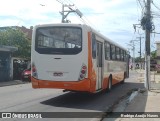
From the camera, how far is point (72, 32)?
1481 centimetres

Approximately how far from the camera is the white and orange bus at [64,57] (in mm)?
14406

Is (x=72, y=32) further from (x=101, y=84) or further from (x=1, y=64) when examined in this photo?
(x=1, y=64)

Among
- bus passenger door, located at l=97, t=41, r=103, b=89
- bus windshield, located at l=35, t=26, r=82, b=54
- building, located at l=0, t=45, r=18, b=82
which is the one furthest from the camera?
building, located at l=0, t=45, r=18, b=82

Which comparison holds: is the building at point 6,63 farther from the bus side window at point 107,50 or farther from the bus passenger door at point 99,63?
the bus passenger door at point 99,63

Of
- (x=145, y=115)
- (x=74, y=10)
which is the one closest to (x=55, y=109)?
(x=145, y=115)

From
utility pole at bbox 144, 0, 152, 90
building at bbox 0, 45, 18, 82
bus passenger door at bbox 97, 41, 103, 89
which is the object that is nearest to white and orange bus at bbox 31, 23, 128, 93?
bus passenger door at bbox 97, 41, 103, 89

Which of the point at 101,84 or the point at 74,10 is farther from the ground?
the point at 74,10

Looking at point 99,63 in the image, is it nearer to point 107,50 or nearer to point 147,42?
point 107,50

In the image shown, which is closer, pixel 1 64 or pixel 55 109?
pixel 55 109

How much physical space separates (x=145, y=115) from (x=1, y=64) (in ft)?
75.3

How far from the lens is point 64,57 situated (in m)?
14.5

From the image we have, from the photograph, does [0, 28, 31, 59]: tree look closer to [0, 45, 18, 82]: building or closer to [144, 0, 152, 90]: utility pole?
[0, 45, 18, 82]: building

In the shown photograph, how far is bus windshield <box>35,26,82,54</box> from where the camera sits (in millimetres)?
14633

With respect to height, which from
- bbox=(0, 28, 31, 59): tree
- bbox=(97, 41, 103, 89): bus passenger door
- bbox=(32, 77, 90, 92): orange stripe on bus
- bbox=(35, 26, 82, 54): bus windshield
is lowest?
bbox=(32, 77, 90, 92): orange stripe on bus
